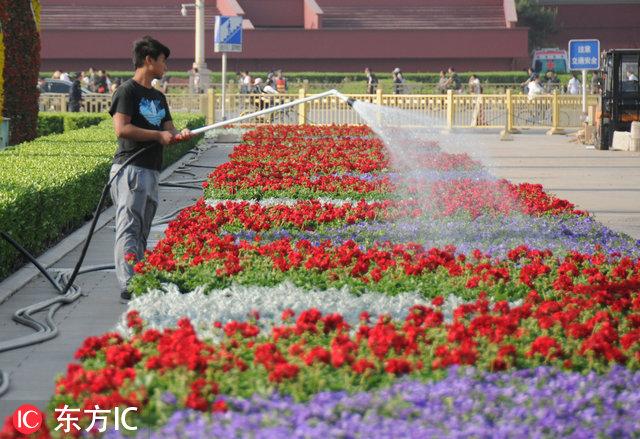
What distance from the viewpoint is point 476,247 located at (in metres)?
9.52

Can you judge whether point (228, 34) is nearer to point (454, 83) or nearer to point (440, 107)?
point (440, 107)

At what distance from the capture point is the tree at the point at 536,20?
2261 inches

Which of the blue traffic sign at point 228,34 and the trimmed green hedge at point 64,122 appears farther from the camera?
the blue traffic sign at point 228,34

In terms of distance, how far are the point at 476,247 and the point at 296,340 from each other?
3588mm

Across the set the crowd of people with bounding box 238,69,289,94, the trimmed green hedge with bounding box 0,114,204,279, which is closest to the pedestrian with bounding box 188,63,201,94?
the crowd of people with bounding box 238,69,289,94

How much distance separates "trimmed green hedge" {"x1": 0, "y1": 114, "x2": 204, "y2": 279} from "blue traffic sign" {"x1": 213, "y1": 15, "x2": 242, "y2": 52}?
47.3 ft

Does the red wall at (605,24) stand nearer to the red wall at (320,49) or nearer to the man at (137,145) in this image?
the red wall at (320,49)

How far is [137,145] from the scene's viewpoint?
888cm

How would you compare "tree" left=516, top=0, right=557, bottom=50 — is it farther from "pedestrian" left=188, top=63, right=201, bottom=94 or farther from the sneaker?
the sneaker

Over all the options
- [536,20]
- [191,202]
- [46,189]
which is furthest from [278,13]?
[46,189]

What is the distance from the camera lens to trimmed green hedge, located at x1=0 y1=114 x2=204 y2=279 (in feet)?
31.8

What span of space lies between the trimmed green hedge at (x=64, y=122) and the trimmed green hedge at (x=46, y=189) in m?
11.7

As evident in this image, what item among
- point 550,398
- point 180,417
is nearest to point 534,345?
point 550,398

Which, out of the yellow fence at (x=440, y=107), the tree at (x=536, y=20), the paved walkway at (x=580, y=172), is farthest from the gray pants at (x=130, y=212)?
the tree at (x=536, y=20)
